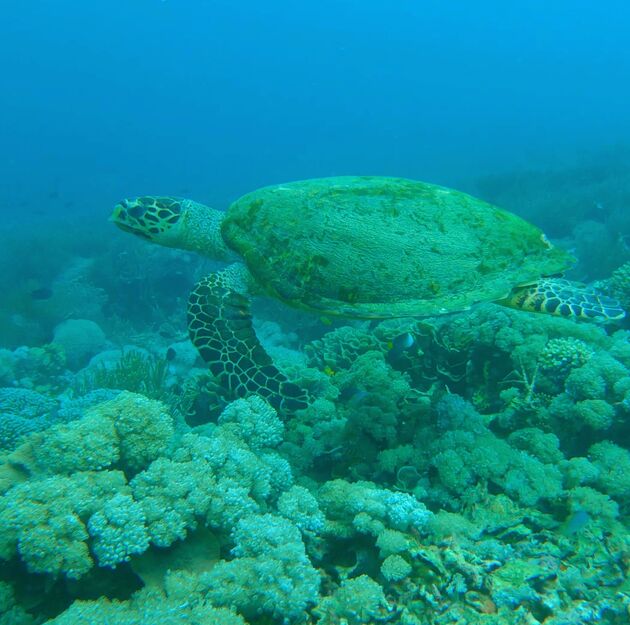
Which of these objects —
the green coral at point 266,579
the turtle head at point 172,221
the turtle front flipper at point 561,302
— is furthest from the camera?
the turtle head at point 172,221

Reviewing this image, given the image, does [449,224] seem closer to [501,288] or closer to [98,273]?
[501,288]

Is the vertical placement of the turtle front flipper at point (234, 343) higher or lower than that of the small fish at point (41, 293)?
higher

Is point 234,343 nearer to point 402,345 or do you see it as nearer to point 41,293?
point 402,345

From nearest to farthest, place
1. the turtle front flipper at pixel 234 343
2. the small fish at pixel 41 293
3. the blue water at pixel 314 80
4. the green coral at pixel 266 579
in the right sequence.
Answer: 1. the green coral at pixel 266 579
2. the turtle front flipper at pixel 234 343
3. the small fish at pixel 41 293
4. the blue water at pixel 314 80

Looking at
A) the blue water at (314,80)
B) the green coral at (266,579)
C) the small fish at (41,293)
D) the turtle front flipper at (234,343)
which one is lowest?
the small fish at (41,293)

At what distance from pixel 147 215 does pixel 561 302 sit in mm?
4672

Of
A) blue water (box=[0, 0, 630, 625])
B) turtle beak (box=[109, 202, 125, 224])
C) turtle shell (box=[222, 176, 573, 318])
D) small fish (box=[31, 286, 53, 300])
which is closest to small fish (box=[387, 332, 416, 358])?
Answer: blue water (box=[0, 0, 630, 625])

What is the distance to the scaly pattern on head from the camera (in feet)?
17.7

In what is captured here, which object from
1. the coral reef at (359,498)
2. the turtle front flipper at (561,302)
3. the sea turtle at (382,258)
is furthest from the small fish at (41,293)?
the turtle front flipper at (561,302)

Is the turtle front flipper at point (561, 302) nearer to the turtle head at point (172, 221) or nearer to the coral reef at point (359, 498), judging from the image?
the coral reef at point (359, 498)

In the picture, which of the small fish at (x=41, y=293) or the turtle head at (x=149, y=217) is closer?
the turtle head at (x=149, y=217)

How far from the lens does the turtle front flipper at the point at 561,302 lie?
11.8 feet

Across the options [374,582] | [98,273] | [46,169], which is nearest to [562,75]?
[46,169]

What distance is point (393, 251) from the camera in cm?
353
